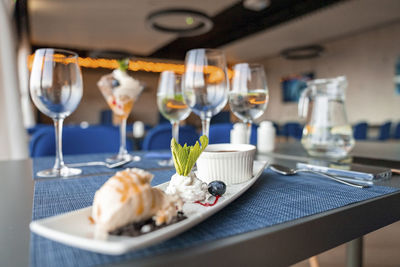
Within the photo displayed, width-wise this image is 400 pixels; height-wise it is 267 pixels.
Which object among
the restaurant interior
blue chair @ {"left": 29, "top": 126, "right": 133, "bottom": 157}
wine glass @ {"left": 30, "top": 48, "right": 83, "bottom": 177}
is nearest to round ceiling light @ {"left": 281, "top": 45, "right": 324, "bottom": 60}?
the restaurant interior

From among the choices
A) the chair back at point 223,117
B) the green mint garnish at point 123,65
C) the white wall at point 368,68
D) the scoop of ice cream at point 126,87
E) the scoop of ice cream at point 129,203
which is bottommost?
the scoop of ice cream at point 129,203

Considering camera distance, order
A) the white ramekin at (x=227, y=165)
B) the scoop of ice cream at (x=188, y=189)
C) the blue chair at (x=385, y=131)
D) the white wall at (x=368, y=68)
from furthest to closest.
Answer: the white wall at (x=368, y=68) < the blue chair at (x=385, y=131) < the white ramekin at (x=227, y=165) < the scoop of ice cream at (x=188, y=189)

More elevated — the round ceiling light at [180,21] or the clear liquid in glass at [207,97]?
the round ceiling light at [180,21]

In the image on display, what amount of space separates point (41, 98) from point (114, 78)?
1.26ft

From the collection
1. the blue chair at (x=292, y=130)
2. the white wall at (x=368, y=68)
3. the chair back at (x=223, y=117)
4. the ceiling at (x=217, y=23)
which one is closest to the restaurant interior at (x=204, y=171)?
the chair back at (x=223, y=117)

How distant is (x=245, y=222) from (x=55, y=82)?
541mm

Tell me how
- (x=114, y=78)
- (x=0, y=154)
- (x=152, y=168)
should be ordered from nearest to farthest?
(x=152, y=168), (x=114, y=78), (x=0, y=154)

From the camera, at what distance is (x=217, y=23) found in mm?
6945

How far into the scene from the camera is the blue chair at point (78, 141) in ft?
4.37

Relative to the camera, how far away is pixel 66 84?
0.68m

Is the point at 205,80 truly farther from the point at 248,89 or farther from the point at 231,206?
the point at 231,206

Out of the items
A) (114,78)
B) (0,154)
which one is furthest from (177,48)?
(114,78)

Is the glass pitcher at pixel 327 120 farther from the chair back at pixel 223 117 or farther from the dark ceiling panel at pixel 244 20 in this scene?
the dark ceiling panel at pixel 244 20

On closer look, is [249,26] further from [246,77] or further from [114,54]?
[246,77]
